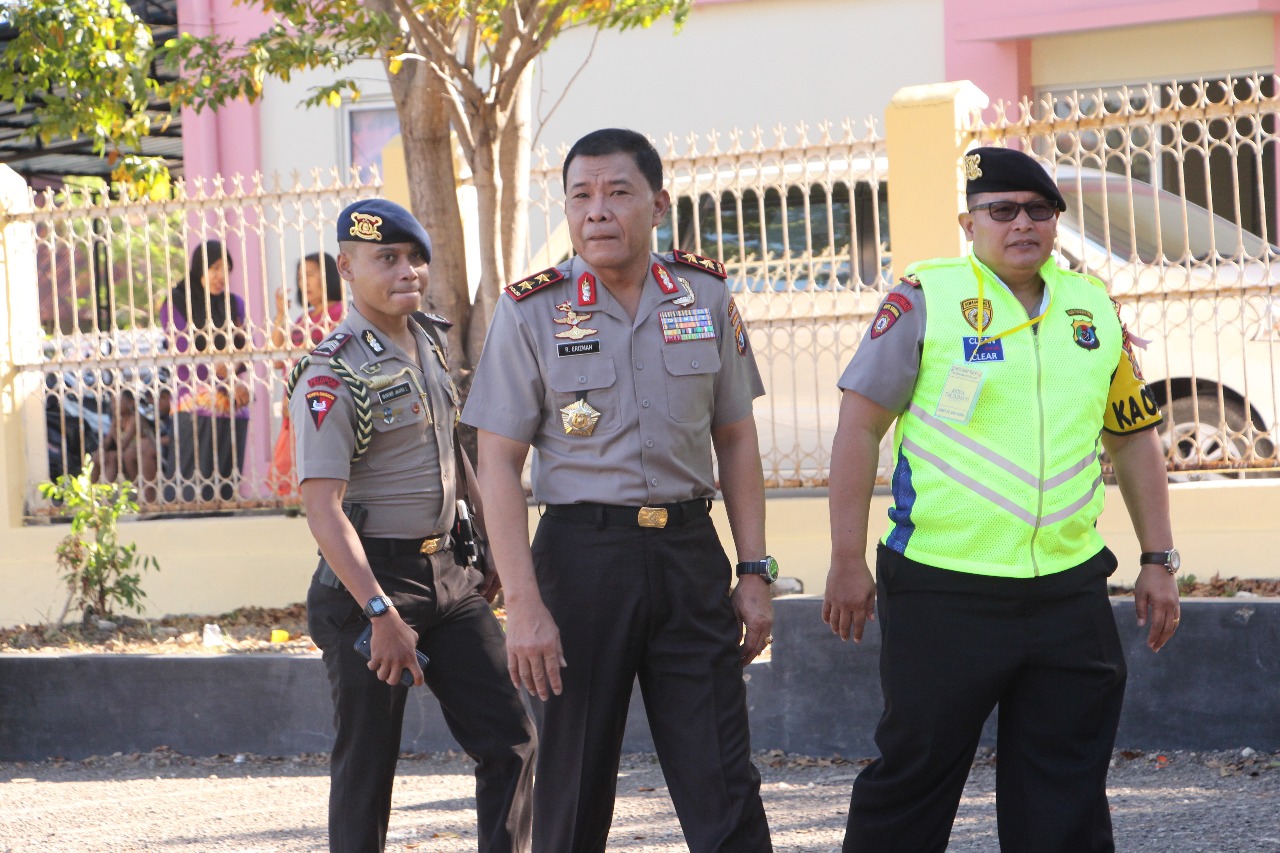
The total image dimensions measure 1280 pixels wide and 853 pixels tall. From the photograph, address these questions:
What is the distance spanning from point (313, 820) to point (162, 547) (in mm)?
3418

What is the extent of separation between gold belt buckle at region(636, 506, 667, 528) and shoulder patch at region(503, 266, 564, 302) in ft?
1.79

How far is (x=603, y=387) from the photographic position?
346 centimetres

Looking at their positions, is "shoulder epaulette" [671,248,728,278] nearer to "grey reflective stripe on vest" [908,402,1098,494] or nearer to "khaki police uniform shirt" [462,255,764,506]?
"khaki police uniform shirt" [462,255,764,506]

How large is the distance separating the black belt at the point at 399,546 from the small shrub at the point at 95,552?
390 cm

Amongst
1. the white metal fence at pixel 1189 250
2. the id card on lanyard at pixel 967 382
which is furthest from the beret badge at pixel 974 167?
the white metal fence at pixel 1189 250

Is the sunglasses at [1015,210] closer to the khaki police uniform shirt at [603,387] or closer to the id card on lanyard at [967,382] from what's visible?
the id card on lanyard at [967,382]

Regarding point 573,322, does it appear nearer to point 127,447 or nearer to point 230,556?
point 230,556

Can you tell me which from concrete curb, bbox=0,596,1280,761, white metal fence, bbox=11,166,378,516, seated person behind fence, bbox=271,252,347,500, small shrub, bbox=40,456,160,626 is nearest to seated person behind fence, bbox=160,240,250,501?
white metal fence, bbox=11,166,378,516

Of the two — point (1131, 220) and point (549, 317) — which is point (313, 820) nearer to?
point (549, 317)

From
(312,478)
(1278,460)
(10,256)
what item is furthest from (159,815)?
(1278,460)

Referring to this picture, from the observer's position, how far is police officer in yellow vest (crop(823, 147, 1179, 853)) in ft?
10.9

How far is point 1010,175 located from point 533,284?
106 cm

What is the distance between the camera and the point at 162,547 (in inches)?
328

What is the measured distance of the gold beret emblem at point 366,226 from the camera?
393 cm
